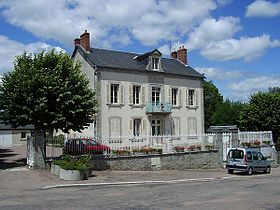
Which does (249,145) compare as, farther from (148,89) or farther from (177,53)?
(177,53)

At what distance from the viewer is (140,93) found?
1364 inches

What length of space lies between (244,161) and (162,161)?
4.88 metres

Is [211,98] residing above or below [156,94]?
above

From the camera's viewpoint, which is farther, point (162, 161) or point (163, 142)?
point (163, 142)

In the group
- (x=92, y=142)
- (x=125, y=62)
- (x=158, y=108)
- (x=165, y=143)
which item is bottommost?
(x=165, y=143)

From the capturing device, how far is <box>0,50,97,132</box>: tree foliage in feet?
63.5

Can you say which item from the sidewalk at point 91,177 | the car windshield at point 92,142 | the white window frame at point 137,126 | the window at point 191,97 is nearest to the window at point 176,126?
the window at point 191,97

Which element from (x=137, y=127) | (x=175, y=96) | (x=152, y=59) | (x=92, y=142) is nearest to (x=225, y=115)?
(x=175, y=96)

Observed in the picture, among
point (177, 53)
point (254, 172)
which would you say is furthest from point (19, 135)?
point (254, 172)

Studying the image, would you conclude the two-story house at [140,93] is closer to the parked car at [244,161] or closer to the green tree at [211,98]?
the parked car at [244,161]

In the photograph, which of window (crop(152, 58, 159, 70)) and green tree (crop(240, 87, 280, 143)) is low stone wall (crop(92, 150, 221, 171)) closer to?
green tree (crop(240, 87, 280, 143))

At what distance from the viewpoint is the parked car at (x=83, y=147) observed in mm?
21172

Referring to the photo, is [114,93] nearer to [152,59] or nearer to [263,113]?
[152,59]

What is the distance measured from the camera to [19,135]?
45344mm
